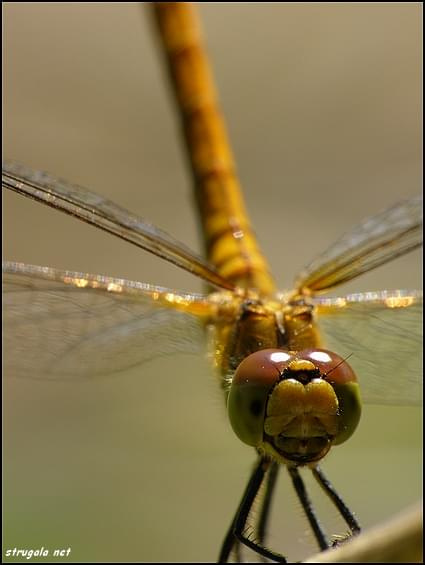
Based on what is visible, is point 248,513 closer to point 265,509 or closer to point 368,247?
point 265,509

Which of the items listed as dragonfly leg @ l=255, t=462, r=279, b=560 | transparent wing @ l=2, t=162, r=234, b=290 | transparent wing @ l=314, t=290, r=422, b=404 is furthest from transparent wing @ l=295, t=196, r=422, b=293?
dragonfly leg @ l=255, t=462, r=279, b=560

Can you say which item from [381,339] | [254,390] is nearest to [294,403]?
[254,390]

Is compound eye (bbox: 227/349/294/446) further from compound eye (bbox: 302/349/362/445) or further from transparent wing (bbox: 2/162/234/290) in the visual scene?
transparent wing (bbox: 2/162/234/290)

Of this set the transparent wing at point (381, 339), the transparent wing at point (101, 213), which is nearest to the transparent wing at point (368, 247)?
the transparent wing at point (381, 339)

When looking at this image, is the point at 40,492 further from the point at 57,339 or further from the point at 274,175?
the point at 274,175

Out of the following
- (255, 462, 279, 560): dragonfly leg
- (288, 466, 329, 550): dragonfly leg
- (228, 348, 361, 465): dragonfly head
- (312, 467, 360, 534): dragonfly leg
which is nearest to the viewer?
(228, 348, 361, 465): dragonfly head

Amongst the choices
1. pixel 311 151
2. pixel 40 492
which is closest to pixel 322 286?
pixel 40 492
